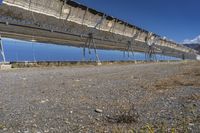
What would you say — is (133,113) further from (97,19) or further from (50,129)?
(97,19)

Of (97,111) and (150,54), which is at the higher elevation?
(97,111)

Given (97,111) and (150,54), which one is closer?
(97,111)

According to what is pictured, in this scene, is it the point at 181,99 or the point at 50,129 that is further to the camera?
the point at 181,99

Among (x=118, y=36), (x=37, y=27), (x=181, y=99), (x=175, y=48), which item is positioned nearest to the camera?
(x=181, y=99)

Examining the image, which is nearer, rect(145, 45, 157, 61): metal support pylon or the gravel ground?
the gravel ground

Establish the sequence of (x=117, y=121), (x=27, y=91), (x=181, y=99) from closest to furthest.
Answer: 1. (x=117, y=121)
2. (x=181, y=99)
3. (x=27, y=91)

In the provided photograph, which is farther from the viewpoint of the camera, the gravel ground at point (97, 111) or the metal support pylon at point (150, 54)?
the metal support pylon at point (150, 54)

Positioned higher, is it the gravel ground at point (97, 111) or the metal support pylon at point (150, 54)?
the gravel ground at point (97, 111)

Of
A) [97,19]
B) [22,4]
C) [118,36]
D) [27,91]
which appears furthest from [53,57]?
[27,91]

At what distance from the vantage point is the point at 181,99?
30.6 feet

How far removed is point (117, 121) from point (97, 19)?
43923mm

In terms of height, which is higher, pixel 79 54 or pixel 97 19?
pixel 97 19

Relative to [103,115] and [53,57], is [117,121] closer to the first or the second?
[103,115]

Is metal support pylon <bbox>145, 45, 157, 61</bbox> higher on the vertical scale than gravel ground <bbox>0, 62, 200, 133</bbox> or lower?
lower
